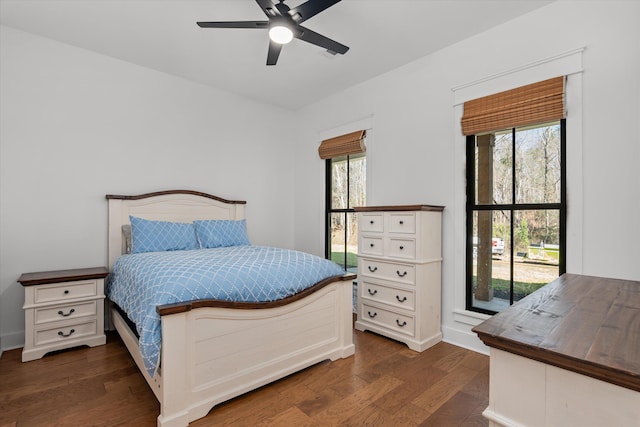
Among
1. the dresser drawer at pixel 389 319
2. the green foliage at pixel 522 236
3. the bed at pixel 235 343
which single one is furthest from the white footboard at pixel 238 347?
the green foliage at pixel 522 236

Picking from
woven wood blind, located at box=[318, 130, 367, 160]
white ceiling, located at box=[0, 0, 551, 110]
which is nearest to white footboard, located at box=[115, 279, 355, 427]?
woven wood blind, located at box=[318, 130, 367, 160]

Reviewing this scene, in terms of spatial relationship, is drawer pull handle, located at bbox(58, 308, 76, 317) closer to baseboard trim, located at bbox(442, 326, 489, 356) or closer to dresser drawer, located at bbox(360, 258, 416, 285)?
dresser drawer, located at bbox(360, 258, 416, 285)

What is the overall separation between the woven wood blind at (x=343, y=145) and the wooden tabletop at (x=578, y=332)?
2763 mm

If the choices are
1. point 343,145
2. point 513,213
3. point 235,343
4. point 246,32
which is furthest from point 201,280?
point 343,145

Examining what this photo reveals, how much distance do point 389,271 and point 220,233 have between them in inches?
70.5

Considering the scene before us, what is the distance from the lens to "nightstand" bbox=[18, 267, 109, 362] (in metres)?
2.51

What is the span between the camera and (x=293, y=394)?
79.7 inches

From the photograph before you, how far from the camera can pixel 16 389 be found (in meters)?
2.08

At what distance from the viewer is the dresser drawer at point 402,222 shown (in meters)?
2.78

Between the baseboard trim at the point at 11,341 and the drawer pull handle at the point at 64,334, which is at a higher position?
the drawer pull handle at the point at 64,334

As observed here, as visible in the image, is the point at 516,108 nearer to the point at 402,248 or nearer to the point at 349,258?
the point at 402,248

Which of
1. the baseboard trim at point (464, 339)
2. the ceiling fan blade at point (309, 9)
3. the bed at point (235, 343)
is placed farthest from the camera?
the baseboard trim at point (464, 339)

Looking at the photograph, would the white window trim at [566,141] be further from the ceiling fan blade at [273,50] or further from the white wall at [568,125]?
the ceiling fan blade at [273,50]

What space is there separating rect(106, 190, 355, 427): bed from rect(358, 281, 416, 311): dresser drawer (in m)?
0.54
